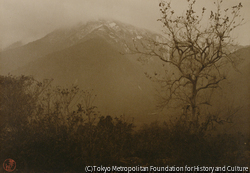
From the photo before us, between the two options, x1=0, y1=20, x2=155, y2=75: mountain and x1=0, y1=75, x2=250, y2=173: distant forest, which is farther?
x1=0, y1=20, x2=155, y2=75: mountain

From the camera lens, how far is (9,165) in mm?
4246

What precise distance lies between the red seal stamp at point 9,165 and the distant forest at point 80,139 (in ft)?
0.34

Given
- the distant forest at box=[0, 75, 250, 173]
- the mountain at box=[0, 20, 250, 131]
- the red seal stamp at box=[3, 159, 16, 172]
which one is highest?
the mountain at box=[0, 20, 250, 131]

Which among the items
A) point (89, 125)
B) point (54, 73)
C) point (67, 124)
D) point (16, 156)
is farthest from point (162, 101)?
point (16, 156)

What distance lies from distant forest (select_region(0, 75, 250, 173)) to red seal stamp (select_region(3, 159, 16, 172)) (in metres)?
0.10

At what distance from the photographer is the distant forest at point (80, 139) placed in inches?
165

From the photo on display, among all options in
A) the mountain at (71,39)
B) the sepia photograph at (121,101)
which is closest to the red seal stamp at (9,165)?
the sepia photograph at (121,101)

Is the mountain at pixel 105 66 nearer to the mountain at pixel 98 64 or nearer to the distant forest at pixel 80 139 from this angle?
the mountain at pixel 98 64

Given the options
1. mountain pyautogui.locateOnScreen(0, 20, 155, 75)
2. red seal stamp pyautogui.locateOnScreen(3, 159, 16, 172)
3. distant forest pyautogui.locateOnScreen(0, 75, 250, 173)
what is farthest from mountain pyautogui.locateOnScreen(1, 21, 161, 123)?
red seal stamp pyautogui.locateOnScreen(3, 159, 16, 172)

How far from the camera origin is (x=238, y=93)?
7582mm

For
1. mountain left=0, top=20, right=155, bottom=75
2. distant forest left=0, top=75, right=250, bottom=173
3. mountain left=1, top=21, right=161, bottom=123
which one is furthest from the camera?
mountain left=0, top=20, right=155, bottom=75

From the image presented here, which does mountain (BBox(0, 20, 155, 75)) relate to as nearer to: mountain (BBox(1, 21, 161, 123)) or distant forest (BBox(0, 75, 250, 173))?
mountain (BBox(1, 21, 161, 123))

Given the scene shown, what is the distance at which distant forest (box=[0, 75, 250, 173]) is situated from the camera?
4191 millimetres

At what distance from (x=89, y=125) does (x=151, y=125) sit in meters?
2.16
